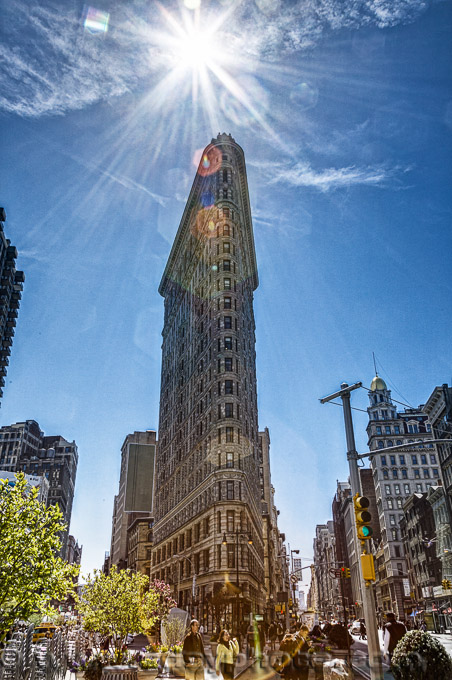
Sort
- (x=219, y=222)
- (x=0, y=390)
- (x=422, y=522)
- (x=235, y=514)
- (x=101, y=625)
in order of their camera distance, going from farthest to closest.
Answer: (x=0, y=390)
(x=422, y=522)
(x=219, y=222)
(x=235, y=514)
(x=101, y=625)

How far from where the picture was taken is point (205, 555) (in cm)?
6562

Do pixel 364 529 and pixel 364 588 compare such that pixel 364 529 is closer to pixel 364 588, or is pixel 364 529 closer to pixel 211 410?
pixel 364 588

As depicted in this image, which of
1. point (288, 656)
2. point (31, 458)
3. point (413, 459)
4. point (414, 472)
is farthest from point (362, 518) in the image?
point (31, 458)

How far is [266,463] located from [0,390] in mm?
69478

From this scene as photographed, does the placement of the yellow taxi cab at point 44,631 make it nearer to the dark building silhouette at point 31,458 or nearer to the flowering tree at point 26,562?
the flowering tree at point 26,562

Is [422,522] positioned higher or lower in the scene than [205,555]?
higher

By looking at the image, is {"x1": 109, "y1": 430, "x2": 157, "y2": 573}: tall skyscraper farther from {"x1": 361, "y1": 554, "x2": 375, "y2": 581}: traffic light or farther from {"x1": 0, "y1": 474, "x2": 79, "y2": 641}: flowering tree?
{"x1": 361, "y1": 554, "x2": 375, "y2": 581}: traffic light

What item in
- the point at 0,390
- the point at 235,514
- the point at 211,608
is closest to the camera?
the point at 211,608

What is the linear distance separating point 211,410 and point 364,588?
5813 centimetres

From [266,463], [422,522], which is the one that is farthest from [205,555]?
[266,463]

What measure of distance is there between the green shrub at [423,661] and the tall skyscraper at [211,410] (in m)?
44.6

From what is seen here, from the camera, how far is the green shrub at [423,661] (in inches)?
360

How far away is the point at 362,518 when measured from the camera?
1341 centimetres

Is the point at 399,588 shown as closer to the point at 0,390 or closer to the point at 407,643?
the point at 0,390
